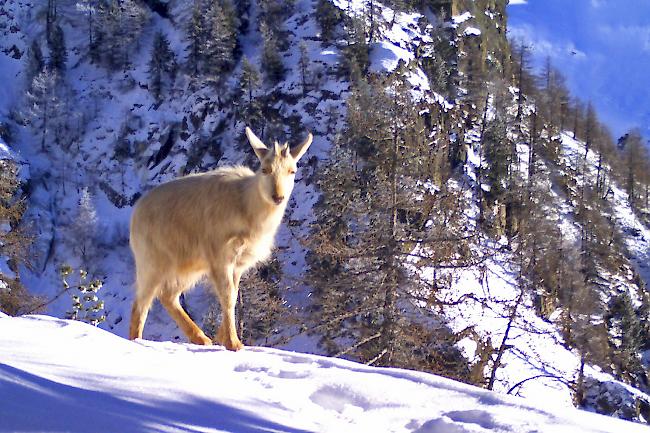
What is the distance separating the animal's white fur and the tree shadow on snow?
3.23 m

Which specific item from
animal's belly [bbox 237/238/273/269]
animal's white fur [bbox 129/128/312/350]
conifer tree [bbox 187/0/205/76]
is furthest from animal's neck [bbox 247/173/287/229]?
conifer tree [bbox 187/0/205/76]

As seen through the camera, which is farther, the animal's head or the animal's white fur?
the animal's white fur

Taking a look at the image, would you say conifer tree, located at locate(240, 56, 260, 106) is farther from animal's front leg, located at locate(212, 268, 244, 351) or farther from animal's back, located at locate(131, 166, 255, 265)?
animal's front leg, located at locate(212, 268, 244, 351)

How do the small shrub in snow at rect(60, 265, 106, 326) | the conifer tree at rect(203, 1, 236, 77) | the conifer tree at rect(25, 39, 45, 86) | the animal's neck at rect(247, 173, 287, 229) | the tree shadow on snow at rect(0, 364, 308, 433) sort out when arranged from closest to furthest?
1. the tree shadow on snow at rect(0, 364, 308, 433)
2. the animal's neck at rect(247, 173, 287, 229)
3. the small shrub in snow at rect(60, 265, 106, 326)
4. the conifer tree at rect(203, 1, 236, 77)
5. the conifer tree at rect(25, 39, 45, 86)

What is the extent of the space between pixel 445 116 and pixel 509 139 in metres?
8.01

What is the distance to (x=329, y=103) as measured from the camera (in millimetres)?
48969

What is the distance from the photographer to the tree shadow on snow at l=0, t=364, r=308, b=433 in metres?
1.95

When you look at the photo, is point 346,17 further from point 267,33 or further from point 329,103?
point 329,103

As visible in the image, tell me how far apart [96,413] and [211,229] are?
4056 millimetres

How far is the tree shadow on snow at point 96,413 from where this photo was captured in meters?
1.95

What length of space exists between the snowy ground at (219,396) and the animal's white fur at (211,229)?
4.97ft

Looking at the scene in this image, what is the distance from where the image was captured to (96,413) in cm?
216

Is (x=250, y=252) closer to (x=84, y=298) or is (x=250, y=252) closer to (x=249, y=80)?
(x=84, y=298)

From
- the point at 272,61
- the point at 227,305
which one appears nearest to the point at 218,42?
the point at 272,61
